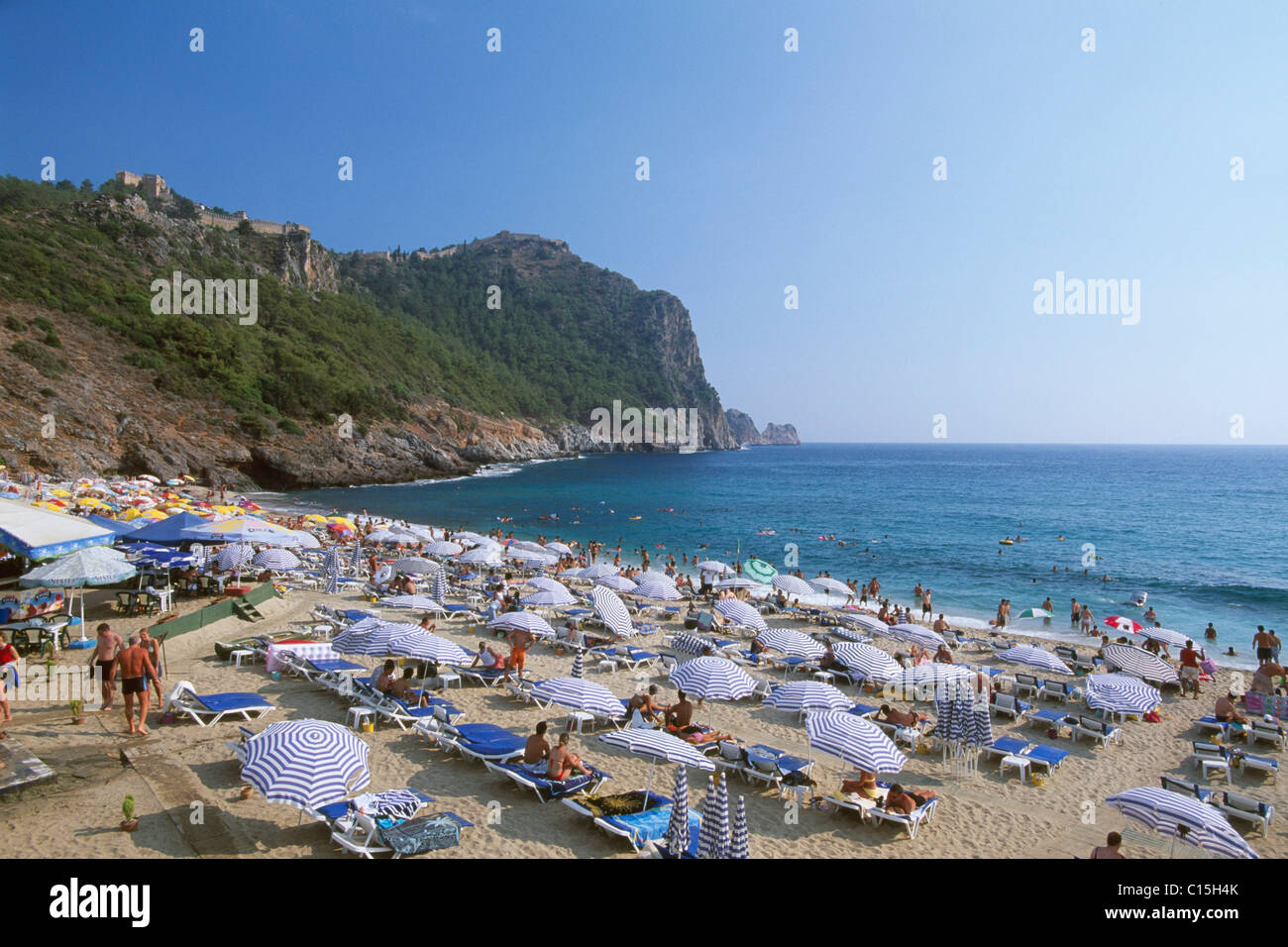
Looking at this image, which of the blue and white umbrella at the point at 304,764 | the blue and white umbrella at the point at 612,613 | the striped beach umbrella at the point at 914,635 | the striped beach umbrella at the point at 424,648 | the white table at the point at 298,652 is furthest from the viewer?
the striped beach umbrella at the point at 914,635

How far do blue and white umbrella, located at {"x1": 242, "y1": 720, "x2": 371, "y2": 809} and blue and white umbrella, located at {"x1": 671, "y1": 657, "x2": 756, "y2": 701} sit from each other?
5331 mm

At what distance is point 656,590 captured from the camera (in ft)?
66.7

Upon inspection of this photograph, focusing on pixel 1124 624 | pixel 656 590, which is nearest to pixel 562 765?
pixel 656 590

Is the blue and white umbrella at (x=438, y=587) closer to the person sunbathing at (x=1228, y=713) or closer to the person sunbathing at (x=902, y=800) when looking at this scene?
the person sunbathing at (x=902, y=800)

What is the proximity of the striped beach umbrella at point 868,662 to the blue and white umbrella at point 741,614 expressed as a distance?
10.1 feet

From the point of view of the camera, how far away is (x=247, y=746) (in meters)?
7.21

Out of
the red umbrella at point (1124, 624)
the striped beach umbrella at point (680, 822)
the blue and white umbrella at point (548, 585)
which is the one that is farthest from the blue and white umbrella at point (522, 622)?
the red umbrella at point (1124, 624)

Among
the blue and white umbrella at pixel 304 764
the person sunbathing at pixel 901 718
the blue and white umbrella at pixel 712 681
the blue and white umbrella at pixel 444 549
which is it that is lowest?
the person sunbathing at pixel 901 718

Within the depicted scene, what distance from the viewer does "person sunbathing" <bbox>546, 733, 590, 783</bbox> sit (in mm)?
8547

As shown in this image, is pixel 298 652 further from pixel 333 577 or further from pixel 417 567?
pixel 333 577

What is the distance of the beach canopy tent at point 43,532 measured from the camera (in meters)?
12.5

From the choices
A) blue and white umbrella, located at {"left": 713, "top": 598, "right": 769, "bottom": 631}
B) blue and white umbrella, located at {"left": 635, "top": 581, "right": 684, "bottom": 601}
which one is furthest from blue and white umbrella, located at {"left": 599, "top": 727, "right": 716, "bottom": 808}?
blue and white umbrella, located at {"left": 635, "top": 581, "right": 684, "bottom": 601}

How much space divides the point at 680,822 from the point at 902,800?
3.43 m
